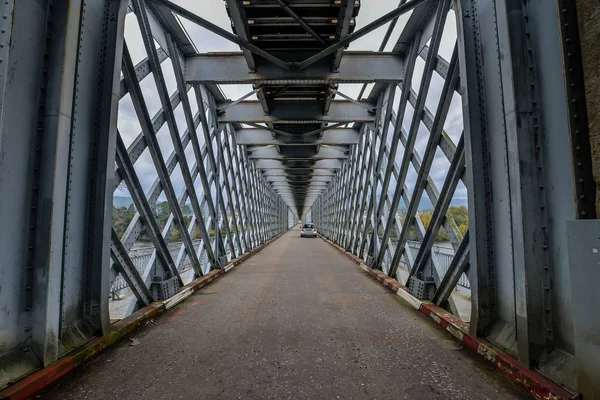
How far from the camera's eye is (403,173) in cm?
623

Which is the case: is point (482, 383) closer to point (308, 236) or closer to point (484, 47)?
point (484, 47)

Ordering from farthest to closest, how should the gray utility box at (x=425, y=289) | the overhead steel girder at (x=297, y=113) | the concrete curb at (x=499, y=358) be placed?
the overhead steel girder at (x=297, y=113) < the gray utility box at (x=425, y=289) < the concrete curb at (x=499, y=358)

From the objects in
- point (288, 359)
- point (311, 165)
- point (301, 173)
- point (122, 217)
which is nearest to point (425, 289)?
point (288, 359)

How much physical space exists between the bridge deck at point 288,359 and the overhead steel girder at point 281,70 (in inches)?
199

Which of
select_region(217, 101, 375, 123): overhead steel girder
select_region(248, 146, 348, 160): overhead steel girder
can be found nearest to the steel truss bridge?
select_region(217, 101, 375, 123): overhead steel girder

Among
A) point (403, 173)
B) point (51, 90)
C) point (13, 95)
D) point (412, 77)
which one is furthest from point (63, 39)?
point (412, 77)

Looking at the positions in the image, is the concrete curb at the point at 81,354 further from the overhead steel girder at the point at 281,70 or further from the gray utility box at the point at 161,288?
the overhead steel girder at the point at 281,70

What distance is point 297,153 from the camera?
15414 mm

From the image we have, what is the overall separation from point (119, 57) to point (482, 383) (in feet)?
17.1

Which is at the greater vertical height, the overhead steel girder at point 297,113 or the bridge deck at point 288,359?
the overhead steel girder at point 297,113

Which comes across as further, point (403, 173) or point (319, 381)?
point (403, 173)

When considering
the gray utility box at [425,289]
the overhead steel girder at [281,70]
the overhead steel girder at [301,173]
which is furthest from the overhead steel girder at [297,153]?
the gray utility box at [425,289]

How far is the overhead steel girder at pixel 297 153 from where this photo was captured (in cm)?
1543

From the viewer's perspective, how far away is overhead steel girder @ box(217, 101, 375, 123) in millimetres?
9695
